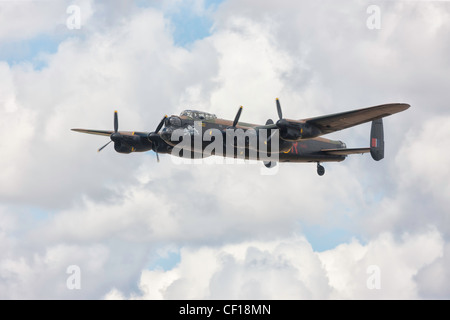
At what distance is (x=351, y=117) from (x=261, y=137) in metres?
6.98

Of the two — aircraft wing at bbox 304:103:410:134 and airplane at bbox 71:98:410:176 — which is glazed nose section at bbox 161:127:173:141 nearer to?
airplane at bbox 71:98:410:176

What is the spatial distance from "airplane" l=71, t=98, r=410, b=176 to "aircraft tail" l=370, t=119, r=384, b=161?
130mm

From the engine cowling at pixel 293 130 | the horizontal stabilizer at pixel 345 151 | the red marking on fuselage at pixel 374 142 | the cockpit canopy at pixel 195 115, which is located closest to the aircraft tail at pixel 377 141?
the red marking on fuselage at pixel 374 142

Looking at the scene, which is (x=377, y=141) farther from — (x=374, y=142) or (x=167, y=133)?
(x=167, y=133)

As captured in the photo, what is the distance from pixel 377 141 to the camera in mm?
57719

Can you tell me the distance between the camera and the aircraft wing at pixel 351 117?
42812mm

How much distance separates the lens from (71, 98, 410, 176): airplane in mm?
46812

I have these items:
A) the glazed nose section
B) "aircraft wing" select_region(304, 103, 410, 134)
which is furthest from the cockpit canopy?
"aircraft wing" select_region(304, 103, 410, 134)

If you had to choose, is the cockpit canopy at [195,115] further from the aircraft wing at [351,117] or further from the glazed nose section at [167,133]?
the aircraft wing at [351,117]

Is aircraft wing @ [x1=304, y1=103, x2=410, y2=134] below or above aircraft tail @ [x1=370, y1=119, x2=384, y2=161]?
below

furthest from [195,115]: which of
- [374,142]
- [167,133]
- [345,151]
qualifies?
[374,142]

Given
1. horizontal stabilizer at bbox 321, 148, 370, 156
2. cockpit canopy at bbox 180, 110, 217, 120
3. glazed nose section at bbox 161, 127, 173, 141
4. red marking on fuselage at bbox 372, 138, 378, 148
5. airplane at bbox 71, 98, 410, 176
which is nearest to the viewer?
airplane at bbox 71, 98, 410, 176

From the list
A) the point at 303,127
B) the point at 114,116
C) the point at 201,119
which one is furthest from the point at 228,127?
the point at 114,116

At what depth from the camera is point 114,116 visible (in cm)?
5353
